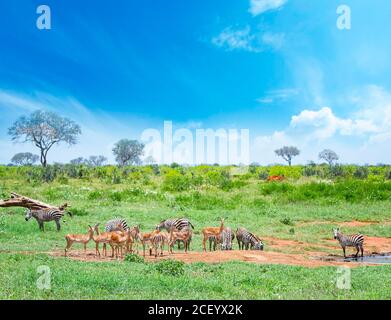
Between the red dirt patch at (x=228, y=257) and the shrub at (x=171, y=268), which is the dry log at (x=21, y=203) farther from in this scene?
the shrub at (x=171, y=268)

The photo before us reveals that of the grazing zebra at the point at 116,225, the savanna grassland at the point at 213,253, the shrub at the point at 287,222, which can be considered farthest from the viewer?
the shrub at the point at 287,222

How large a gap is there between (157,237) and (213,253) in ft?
6.33

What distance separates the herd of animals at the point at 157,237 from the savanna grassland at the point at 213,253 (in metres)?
0.68

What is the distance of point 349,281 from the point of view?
44.8ft

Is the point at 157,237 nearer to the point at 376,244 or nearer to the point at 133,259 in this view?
the point at 133,259

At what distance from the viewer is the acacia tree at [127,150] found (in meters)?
93.1

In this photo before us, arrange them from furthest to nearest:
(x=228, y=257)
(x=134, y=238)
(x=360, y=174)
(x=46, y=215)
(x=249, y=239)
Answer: (x=360, y=174) → (x=46, y=215) → (x=249, y=239) → (x=134, y=238) → (x=228, y=257)

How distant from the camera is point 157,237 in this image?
17984 millimetres

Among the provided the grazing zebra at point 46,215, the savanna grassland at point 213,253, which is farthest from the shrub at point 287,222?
the grazing zebra at point 46,215

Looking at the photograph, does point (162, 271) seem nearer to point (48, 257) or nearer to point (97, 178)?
point (48, 257)

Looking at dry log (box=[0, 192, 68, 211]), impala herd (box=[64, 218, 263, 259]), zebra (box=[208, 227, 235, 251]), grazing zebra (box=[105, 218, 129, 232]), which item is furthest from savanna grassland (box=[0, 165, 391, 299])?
grazing zebra (box=[105, 218, 129, 232])

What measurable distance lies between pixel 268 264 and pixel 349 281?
10.8ft

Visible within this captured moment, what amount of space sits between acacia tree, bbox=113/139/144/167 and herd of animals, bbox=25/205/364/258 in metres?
69.6

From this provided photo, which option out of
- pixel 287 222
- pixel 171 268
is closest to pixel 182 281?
pixel 171 268
